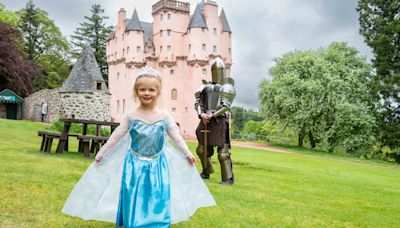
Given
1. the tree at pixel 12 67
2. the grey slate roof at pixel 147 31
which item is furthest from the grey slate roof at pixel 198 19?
the tree at pixel 12 67

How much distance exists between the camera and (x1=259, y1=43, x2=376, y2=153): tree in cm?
3384

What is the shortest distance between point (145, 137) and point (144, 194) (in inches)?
25.2

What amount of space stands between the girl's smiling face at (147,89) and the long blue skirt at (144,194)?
0.64 metres

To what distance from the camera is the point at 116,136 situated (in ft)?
15.0

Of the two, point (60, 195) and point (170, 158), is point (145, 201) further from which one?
point (60, 195)

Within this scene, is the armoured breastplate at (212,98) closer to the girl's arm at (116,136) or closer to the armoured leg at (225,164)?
the armoured leg at (225,164)

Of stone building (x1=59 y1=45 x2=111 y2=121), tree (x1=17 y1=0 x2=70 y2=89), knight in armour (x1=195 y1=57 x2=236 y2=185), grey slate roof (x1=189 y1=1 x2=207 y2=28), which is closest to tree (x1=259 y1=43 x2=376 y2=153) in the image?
grey slate roof (x1=189 y1=1 x2=207 y2=28)

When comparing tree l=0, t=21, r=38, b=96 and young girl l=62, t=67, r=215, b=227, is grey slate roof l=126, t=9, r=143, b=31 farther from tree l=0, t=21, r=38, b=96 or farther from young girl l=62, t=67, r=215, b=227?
young girl l=62, t=67, r=215, b=227

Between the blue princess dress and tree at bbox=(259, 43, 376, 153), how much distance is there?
30686 millimetres

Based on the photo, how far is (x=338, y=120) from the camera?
1315 inches

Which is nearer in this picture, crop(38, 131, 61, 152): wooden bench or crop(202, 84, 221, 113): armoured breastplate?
crop(202, 84, 221, 113): armoured breastplate

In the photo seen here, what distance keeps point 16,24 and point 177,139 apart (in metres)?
53.5

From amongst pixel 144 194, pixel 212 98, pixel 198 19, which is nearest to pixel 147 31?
pixel 198 19

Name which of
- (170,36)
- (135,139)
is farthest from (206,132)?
(170,36)
